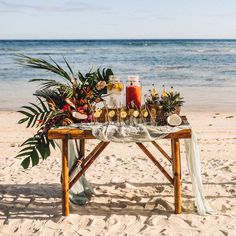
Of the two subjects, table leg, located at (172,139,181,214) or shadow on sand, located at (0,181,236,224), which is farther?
shadow on sand, located at (0,181,236,224)

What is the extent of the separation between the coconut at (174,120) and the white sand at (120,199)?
815 millimetres

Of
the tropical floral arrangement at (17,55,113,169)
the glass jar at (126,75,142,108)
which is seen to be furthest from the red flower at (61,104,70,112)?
the glass jar at (126,75,142,108)

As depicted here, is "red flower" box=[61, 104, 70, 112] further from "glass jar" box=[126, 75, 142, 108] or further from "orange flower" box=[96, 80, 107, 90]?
"glass jar" box=[126, 75, 142, 108]

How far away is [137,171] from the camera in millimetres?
5914

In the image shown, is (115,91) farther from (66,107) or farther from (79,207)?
(79,207)

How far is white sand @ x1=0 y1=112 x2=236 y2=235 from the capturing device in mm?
3986

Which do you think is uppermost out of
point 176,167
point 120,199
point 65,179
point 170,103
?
point 170,103

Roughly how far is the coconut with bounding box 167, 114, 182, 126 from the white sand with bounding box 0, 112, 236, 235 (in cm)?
81

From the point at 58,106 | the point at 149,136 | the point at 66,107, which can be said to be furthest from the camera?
the point at 58,106

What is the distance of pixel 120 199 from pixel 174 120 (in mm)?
1169

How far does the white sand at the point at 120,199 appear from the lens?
3.99 m

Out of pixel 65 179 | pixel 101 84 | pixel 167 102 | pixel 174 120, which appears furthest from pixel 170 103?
pixel 65 179

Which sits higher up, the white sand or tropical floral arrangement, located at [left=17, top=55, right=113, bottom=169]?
tropical floral arrangement, located at [left=17, top=55, right=113, bottom=169]

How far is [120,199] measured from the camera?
4.73 m
